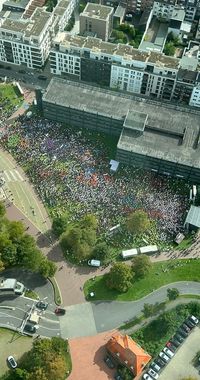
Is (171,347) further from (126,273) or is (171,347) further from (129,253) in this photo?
(129,253)

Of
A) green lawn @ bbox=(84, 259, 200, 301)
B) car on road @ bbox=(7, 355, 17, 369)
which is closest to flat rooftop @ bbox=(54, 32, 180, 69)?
green lawn @ bbox=(84, 259, 200, 301)

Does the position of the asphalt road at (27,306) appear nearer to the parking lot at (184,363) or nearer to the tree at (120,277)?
the tree at (120,277)

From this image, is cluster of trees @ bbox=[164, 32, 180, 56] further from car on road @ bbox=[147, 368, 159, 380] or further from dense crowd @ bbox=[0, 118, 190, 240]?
car on road @ bbox=[147, 368, 159, 380]

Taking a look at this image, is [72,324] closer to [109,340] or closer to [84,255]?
[109,340]

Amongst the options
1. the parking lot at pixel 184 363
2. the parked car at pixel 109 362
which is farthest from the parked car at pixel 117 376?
the parking lot at pixel 184 363

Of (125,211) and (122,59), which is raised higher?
(122,59)

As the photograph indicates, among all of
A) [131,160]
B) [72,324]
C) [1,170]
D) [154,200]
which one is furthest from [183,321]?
[1,170]

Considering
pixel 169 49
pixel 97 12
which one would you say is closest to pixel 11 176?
pixel 97 12
